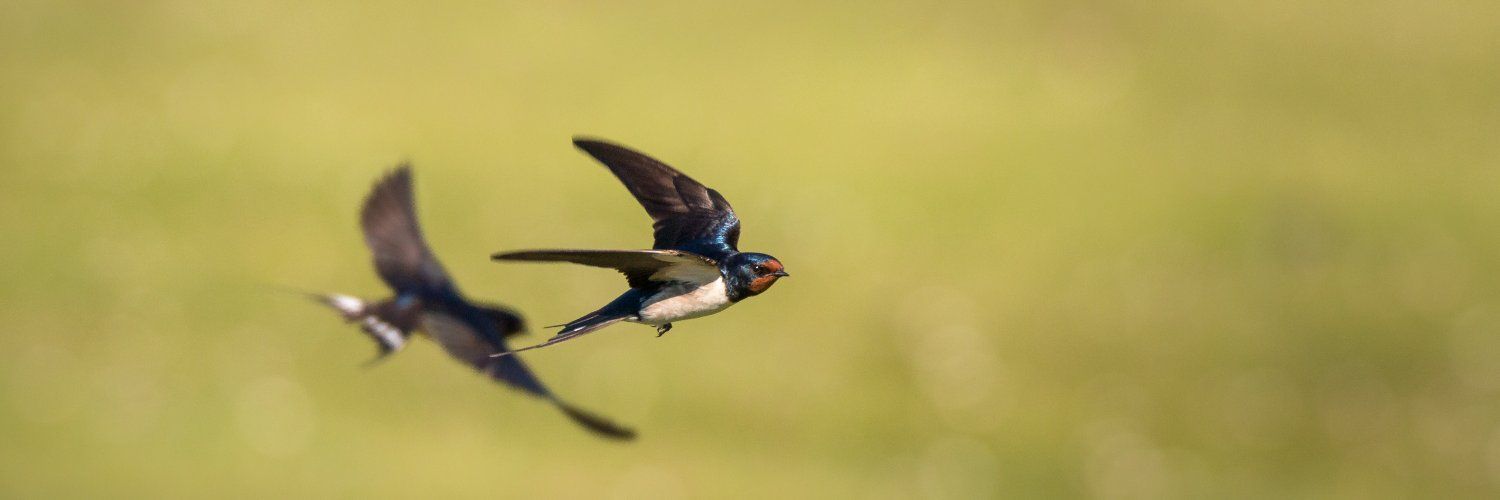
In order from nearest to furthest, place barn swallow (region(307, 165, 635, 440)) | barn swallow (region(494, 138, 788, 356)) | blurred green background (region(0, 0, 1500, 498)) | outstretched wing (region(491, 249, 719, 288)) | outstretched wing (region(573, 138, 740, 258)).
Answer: outstretched wing (region(491, 249, 719, 288))
barn swallow (region(494, 138, 788, 356))
outstretched wing (region(573, 138, 740, 258))
barn swallow (region(307, 165, 635, 440))
blurred green background (region(0, 0, 1500, 498))

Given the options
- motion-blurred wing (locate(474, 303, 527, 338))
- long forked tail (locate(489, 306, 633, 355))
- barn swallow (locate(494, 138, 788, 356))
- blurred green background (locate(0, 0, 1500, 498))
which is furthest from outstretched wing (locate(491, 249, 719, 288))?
blurred green background (locate(0, 0, 1500, 498))

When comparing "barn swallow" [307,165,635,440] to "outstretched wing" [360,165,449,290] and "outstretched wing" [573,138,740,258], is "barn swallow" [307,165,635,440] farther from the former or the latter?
"outstretched wing" [573,138,740,258]

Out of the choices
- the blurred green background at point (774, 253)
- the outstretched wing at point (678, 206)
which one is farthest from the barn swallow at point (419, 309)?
the blurred green background at point (774, 253)

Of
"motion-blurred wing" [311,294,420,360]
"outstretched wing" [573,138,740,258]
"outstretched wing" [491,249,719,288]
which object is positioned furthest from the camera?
"motion-blurred wing" [311,294,420,360]

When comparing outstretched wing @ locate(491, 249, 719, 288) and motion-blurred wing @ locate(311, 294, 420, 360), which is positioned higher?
motion-blurred wing @ locate(311, 294, 420, 360)

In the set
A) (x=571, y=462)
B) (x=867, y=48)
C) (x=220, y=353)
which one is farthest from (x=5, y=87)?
(x=867, y=48)

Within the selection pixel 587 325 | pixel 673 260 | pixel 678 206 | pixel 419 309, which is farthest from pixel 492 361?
pixel 673 260
